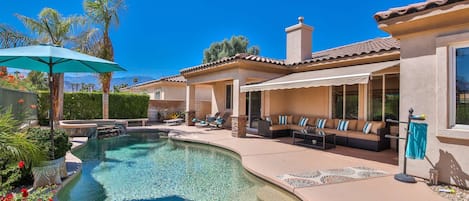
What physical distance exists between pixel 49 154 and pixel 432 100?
14431mm

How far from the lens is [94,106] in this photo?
102ft

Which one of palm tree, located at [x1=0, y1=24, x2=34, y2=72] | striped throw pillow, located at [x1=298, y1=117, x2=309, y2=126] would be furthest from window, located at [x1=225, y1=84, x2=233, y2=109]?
palm tree, located at [x1=0, y1=24, x2=34, y2=72]

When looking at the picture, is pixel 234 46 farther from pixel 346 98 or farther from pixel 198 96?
pixel 346 98

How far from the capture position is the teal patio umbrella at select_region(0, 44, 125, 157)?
7953 millimetres

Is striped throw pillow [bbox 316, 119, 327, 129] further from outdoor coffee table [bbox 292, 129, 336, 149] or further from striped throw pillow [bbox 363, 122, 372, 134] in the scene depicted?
striped throw pillow [bbox 363, 122, 372, 134]

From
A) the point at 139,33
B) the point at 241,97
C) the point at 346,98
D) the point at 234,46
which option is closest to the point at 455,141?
the point at 346,98

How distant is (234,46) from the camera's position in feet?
204

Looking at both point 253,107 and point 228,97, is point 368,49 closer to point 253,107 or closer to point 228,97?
point 253,107

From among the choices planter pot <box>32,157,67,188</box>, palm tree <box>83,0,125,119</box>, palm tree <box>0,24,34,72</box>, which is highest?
palm tree <box>83,0,125,119</box>

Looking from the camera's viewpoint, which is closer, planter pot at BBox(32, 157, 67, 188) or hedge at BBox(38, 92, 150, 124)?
planter pot at BBox(32, 157, 67, 188)

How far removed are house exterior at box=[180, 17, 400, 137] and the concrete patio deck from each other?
362 cm

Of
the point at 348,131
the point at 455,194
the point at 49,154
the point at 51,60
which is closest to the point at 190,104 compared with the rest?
the point at 348,131

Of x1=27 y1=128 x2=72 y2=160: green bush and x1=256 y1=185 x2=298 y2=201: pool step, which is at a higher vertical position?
x1=27 y1=128 x2=72 y2=160: green bush

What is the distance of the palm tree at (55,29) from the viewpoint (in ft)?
68.4
